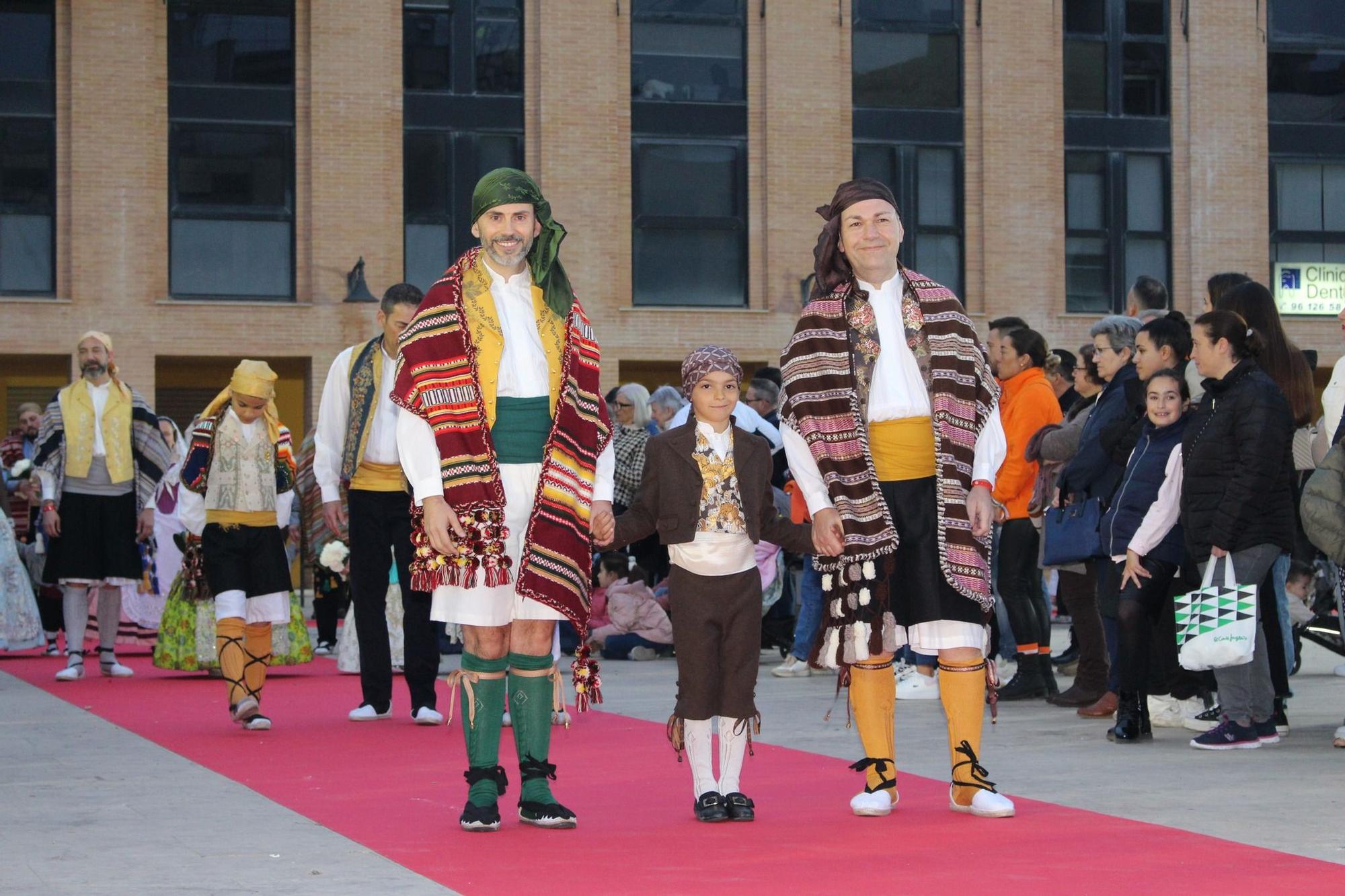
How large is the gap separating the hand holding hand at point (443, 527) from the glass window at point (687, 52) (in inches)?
888

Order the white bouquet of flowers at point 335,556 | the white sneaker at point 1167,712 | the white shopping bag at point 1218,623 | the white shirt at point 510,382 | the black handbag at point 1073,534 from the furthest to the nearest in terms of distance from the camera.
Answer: the white bouquet of flowers at point 335,556
the black handbag at point 1073,534
the white sneaker at point 1167,712
the white shopping bag at point 1218,623
the white shirt at point 510,382

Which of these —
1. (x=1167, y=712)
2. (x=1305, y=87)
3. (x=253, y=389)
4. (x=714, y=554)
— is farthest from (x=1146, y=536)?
(x=1305, y=87)

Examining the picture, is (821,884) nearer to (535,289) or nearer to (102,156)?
(535,289)

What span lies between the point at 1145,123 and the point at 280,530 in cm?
2207

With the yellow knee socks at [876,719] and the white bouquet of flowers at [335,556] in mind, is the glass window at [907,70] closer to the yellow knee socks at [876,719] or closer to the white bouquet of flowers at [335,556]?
the white bouquet of flowers at [335,556]

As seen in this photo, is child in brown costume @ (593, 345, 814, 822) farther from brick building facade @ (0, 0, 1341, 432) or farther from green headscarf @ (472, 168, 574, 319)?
brick building facade @ (0, 0, 1341, 432)

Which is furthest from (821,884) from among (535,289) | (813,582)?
(813,582)

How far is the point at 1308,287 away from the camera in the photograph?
98.8 ft

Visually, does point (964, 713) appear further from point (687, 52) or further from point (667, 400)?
point (687, 52)

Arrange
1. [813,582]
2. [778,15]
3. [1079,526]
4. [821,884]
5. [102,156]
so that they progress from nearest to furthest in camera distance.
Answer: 1. [821,884]
2. [1079,526]
3. [813,582]
4. [102,156]
5. [778,15]

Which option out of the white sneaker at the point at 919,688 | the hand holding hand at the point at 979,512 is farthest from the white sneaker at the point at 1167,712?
the hand holding hand at the point at 979,512

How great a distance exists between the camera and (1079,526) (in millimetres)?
9922

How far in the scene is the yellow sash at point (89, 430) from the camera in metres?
12.4

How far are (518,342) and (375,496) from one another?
3.60 metres
